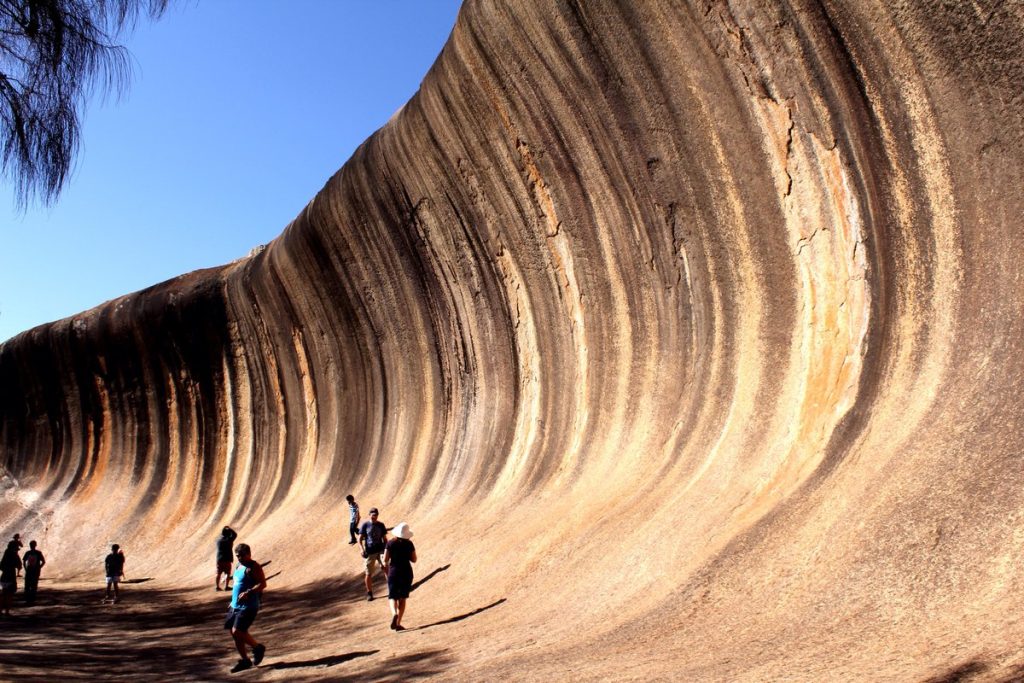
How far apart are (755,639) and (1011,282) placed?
8.68ft

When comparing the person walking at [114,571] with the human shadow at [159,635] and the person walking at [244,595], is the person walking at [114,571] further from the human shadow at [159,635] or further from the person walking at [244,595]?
the person walking at [244,595]

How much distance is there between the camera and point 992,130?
5.80 meters

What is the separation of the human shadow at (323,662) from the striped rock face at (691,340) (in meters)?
0.34

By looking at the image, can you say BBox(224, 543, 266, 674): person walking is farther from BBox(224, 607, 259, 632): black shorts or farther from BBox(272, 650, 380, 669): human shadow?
BBox(272, 650, 380, 669): human shadow

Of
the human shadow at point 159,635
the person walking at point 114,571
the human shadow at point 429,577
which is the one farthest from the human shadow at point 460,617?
the person walking at point 114,571

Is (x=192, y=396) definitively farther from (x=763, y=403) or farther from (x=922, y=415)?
(x=922, y=415)

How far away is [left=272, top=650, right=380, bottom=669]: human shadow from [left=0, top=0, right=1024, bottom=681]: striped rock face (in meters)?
0.34

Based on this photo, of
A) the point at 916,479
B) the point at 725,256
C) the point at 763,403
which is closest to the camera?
→ the point at 916,479

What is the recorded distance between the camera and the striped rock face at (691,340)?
200 inches

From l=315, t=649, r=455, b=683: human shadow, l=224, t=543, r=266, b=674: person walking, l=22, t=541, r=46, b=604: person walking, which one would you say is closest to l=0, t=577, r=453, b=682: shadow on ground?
l=315, t=649, r=455, b=683: human shadow

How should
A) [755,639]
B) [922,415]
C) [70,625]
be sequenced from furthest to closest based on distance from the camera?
[70,625], [922,415], [755,639]

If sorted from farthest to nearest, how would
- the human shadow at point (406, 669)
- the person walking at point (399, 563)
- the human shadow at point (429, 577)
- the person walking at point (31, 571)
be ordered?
the person walking at point (31, 571) < the human shadow at point (429, 577) < the person walking at point (399, 563) < the human shadow at point (406, 669)

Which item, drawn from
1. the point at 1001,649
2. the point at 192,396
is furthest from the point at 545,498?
the point at 192,396

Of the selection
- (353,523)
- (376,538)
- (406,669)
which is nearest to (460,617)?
(406,669)
